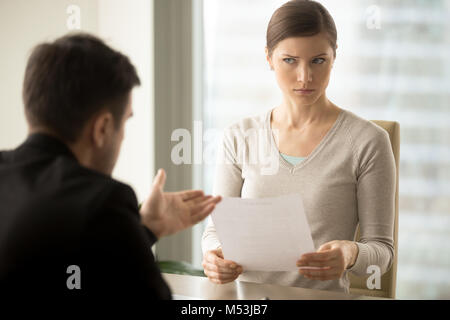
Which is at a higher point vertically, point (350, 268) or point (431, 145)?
point (431, 145)

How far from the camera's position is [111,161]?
950 mm

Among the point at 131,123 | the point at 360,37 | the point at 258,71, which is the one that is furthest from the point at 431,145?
the point at 131,123

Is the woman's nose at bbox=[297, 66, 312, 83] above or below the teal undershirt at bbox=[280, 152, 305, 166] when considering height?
above

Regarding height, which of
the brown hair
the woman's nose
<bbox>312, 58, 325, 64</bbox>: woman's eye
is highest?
the brown hair

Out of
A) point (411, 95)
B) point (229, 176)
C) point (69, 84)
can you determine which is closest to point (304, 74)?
point (229, 176)

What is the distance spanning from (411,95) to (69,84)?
2389mm

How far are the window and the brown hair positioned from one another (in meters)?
1.37

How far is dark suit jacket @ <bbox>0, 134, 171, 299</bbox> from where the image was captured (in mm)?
714

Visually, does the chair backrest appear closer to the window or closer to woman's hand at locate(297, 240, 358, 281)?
woman's hand at locate(297, 240, 358, 281)

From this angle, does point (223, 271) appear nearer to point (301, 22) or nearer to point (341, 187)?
point (341, 187)

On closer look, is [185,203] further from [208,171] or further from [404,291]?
[404,291]

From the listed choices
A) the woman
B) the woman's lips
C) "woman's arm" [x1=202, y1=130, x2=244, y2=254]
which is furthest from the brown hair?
"woman's arm" [x1=202, y1=130, x2=244, y2=254]

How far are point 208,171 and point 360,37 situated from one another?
4.04ft

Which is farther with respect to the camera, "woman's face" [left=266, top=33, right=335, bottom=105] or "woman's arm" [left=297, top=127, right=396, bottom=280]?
"woman's face" [left=266, top=33, right=335, bottom=105]
